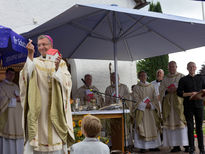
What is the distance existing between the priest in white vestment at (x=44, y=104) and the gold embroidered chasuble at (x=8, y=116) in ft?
11.1

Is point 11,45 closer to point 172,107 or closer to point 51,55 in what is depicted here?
point 51,55

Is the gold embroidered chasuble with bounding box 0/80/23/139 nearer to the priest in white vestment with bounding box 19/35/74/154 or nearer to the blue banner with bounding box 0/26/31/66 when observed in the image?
the blue banner with bounding box 0/26/31/66

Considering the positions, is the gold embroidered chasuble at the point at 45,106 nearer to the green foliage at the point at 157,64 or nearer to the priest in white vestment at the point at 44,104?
the priest in white vestment at the point at 44,104

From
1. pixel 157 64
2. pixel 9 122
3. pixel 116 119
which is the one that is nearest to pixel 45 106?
pixel 116 119

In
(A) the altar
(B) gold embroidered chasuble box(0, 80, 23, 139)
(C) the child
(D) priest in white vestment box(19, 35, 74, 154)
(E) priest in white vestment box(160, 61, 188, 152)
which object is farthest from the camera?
(E) priest in white vestment box(160, 61, 188, 152)

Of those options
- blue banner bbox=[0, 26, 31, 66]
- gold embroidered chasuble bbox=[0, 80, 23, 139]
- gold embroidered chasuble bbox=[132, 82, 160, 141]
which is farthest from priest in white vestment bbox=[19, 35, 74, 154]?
gold embroidered chasuble bbox=[132, 82, 160, 141]

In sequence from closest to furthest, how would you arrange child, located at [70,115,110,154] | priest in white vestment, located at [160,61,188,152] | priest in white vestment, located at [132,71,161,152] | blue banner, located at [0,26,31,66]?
child, located at [70,115,110,154] → blue banner, located at [0,26,31,66] → priest in white vestment, located at [160,61,188,152] → priest in white vestment, located at [132,71,161,152]

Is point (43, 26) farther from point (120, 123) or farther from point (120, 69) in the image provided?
point (120, 69)

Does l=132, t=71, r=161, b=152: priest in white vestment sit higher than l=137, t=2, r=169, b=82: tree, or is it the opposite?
l=137, t=2, r=169, b=82: tree

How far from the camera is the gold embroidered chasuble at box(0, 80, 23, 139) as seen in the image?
21.5 ft

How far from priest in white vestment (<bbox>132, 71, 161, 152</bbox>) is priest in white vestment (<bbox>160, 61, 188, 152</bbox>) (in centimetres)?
27

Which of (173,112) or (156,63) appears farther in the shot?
(156,63)

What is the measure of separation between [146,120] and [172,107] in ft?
2.49

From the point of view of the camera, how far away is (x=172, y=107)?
25.2 feet
